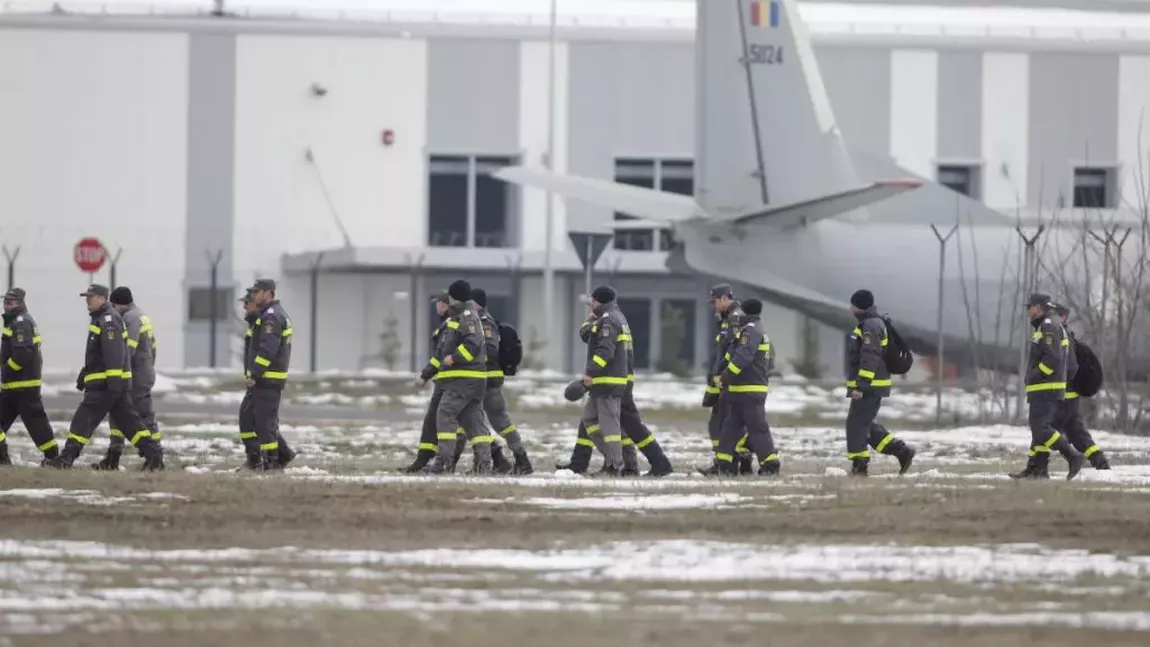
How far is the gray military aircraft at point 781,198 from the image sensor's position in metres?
32.7

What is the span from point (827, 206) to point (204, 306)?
811 inches

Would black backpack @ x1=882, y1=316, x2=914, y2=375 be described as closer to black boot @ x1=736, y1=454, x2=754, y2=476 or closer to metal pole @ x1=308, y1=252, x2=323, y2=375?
black boot @ x1=736, y1=454, x2=754, y2=476

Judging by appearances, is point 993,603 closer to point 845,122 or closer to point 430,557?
point 430,557

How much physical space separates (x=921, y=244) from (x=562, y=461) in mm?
13747

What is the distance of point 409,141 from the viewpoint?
49.0m

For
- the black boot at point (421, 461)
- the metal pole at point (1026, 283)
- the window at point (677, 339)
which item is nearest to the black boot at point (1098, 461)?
the black boot at point (421, 461)

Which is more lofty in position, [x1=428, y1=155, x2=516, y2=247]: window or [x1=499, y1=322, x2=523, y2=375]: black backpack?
[x1=428, y1=155, x2=516, y2=247]: window

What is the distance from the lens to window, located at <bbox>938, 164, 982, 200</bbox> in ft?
164

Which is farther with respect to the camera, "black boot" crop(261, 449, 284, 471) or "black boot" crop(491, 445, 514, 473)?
"black boot" crop(491, 445, 514, 473)

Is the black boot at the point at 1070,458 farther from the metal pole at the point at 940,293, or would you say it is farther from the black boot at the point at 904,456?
the metal pole at the point at 940,293

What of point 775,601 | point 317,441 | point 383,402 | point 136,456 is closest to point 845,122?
point 383,402

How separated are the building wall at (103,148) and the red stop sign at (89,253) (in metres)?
3.62

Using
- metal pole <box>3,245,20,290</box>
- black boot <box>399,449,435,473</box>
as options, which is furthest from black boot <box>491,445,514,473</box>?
metal pole <box>3,245,20,290</box>

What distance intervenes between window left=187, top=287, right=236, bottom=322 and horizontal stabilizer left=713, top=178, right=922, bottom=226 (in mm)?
17943
